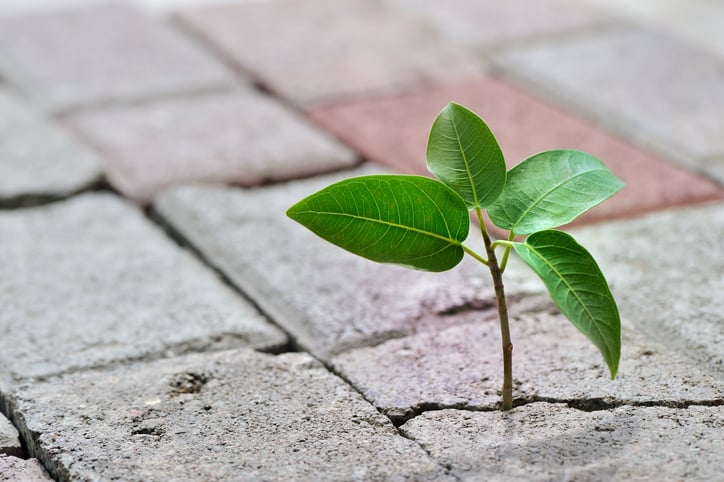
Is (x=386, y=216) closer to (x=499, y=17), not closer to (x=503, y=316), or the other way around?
(x=503, y=316)

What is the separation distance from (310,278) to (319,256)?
0.08m

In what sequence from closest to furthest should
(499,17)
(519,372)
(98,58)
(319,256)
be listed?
(519,372) < (319,256) < (98,58) < (499,17)

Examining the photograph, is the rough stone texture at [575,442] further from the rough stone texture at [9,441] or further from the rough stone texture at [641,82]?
the rough stone texture at [641,82]

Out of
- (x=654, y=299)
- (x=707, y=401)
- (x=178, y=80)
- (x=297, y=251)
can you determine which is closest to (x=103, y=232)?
(x=297, y=251)

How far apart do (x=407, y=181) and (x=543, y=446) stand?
0.33 metres

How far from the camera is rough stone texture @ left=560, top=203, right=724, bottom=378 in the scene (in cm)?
148

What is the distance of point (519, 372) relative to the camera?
1.38m

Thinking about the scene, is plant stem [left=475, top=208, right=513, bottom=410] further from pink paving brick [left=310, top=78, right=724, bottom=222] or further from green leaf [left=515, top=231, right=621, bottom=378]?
pink paving brick [left=310, top=78, right=724, bottom=222]


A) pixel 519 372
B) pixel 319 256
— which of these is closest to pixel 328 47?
pixel 319 256

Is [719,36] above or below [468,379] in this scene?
above

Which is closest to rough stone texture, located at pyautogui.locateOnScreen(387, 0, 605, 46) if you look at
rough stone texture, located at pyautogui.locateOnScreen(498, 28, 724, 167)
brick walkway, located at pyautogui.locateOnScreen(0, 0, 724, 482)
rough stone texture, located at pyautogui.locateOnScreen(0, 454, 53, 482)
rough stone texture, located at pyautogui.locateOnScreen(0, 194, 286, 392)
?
brick walkway, located at pyautogui.locateOnScreen(0, 0, 724, 482)

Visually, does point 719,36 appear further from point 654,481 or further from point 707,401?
point 654,481

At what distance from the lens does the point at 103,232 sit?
6.03 ft

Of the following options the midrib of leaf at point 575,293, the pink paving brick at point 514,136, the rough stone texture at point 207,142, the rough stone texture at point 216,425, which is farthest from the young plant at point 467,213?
the rough stone texture at point 207,142
